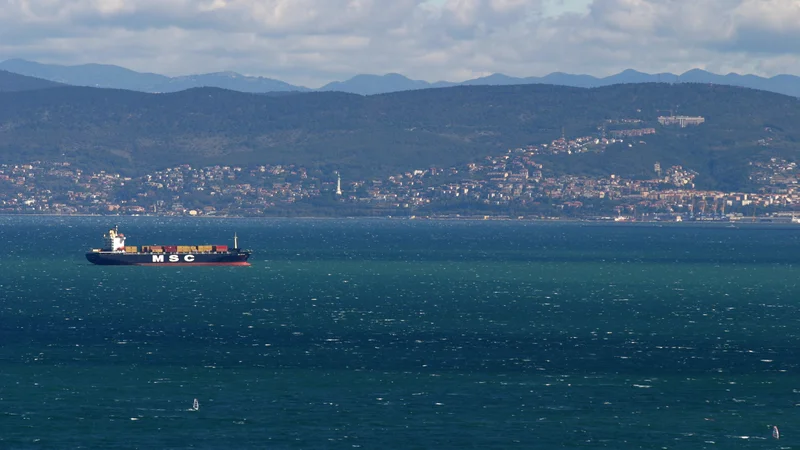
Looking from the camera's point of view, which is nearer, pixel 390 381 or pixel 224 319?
pixel 390 381

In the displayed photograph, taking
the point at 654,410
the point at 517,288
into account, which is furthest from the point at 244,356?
the point at 517,288

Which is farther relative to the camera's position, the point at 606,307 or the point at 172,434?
the point at 606,307

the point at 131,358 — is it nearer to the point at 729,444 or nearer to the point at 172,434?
the point at 172,434

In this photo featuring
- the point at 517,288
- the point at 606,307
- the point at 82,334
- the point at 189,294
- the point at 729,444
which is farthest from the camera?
the point at 517,288

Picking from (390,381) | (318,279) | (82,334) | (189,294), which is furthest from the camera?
(318,279)

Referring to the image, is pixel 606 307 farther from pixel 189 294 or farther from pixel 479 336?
pixel 189 294

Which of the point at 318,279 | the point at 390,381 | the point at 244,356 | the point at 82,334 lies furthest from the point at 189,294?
the point at 390,381

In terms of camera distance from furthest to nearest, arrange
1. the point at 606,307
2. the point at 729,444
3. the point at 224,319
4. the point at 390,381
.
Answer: the point at 606,307 < the point at 224,319 < the point at 390,381 < the point at 729,444

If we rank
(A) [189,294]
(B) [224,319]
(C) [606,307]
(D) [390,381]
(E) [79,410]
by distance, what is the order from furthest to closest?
(A) [189,294]
(C) [606,307]
(B) [224,319]
(D) [390,381]
(E) [79,410]
